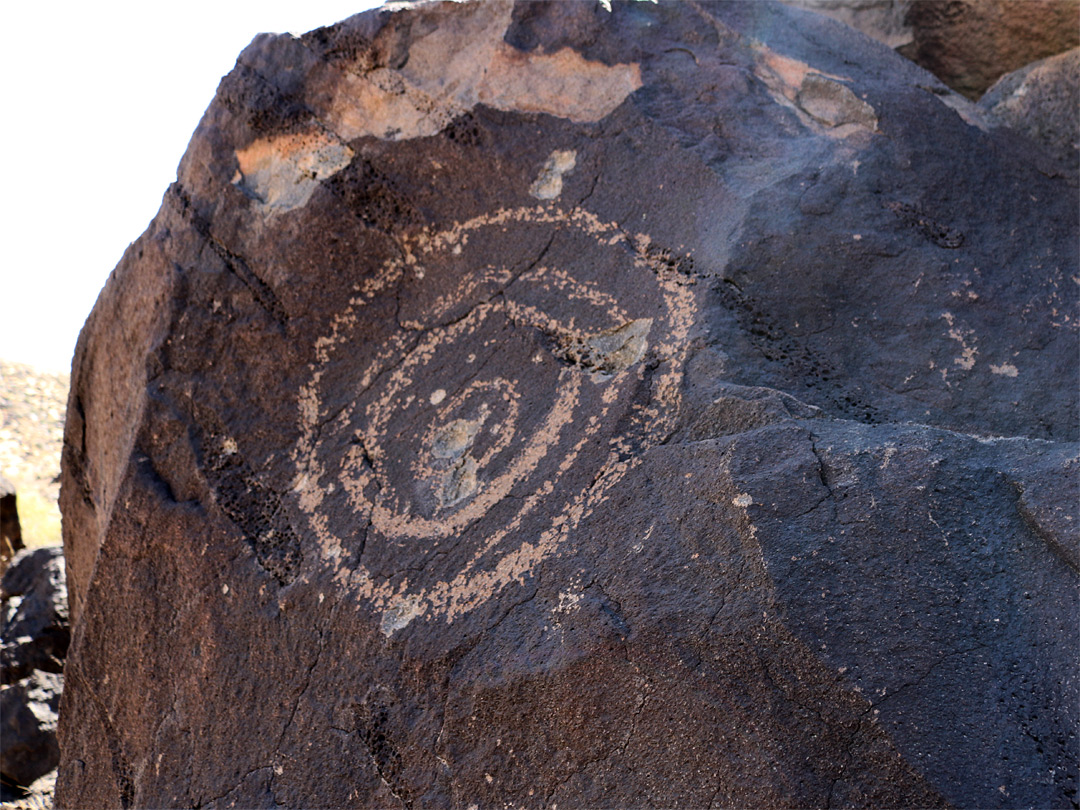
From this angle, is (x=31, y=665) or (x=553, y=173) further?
(x=31, y=665)

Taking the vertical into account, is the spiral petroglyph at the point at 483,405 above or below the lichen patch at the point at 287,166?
below

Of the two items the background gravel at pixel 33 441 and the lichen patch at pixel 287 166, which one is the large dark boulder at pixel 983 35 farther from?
the background gravel at pixel 33 441

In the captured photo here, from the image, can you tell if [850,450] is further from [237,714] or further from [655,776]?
[237,714]

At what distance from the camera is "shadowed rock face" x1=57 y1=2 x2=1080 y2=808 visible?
1.32 metres

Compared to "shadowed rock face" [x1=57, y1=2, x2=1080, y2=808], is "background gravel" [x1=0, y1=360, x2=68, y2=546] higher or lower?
lower

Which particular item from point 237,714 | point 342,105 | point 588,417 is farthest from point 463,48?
point 237,714

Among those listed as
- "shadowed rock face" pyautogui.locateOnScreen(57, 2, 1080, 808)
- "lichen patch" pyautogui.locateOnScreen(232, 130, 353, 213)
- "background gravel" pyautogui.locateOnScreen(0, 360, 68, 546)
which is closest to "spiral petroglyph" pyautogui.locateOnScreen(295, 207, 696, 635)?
"shadowed rock face" pyautogui.locateOnScreen(57, 2, 1080, 808)

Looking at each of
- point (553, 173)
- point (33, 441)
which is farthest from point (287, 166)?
point (33, 441)

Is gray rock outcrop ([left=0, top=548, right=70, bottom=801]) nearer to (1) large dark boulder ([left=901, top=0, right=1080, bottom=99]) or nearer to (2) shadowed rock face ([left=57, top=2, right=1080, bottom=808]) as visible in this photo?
(2) shadowed rock face ([left=57, top=2, right=1080, bottom=808])

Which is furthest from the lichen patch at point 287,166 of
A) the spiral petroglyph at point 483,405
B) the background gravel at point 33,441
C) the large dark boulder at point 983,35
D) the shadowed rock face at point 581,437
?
the background gravel at point 33,441

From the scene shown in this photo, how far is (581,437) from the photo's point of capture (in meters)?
1.65

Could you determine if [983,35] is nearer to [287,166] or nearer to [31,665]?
[287,166]

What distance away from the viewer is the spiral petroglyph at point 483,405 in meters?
1.62

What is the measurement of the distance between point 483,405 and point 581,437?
0.79 ft
